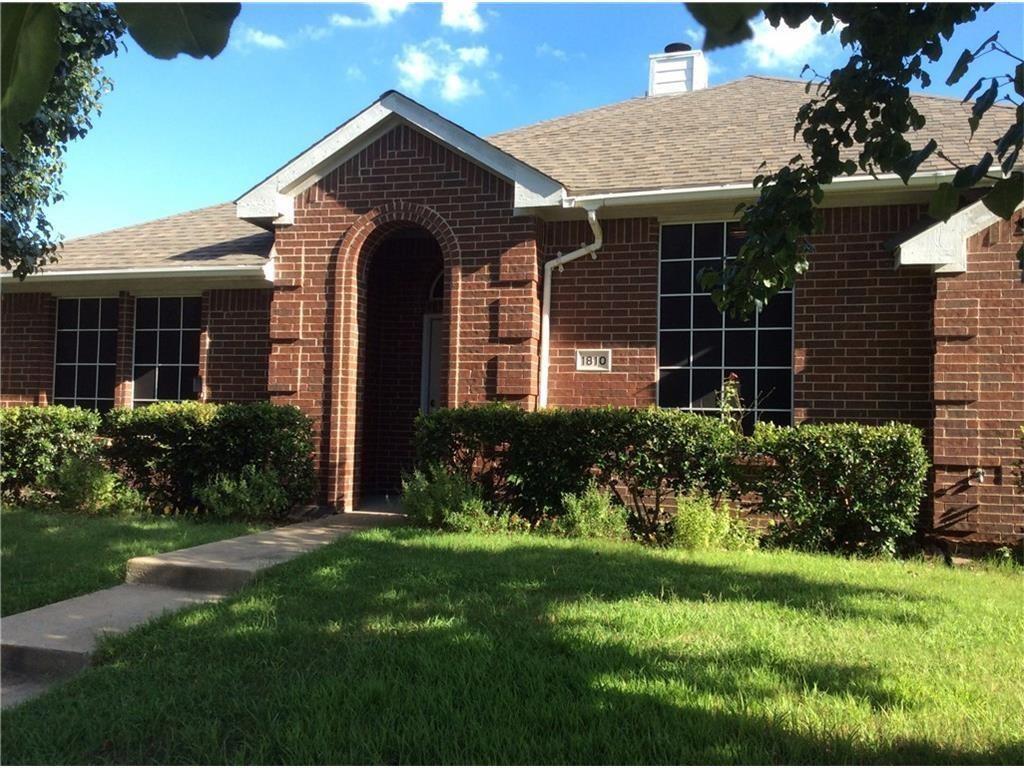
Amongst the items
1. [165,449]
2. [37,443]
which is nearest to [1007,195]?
[165,449]

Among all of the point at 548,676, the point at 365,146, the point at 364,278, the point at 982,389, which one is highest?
the point at 365,146

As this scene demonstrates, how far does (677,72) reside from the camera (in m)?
13.3

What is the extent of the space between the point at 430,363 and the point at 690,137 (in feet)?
15.1

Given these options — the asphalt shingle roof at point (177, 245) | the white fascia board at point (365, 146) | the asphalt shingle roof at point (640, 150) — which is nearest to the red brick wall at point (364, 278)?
the white fascia board at point (365, 146)

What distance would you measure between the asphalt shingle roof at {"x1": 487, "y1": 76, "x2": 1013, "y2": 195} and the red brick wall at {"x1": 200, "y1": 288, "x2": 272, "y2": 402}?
13.7 feet

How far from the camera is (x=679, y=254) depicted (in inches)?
351

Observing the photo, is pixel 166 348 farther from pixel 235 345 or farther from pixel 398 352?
pixel 398 352

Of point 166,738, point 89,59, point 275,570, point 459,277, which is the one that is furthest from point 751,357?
point 89,59

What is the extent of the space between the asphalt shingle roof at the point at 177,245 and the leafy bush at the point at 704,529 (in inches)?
243

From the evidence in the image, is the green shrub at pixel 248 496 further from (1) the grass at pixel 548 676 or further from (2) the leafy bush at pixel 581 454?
(1) the grass at pixel 548 676

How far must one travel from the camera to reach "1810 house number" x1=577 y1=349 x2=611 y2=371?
891 cm

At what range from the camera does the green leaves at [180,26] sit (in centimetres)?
130

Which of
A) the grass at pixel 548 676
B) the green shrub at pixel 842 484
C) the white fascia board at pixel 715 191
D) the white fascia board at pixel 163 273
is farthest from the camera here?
the white fascia board at pixel 163 273

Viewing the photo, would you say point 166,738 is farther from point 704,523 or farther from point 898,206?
point 898,206
